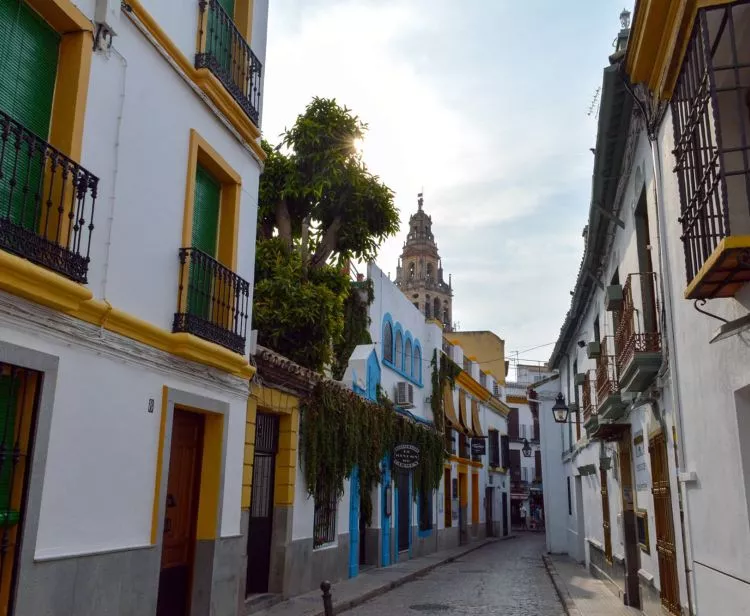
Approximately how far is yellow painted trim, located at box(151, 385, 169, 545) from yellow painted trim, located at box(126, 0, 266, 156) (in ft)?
11.9

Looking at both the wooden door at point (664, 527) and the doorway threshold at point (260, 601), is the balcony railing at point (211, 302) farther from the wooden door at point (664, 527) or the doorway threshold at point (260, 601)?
the wooden door at point (664, 527)

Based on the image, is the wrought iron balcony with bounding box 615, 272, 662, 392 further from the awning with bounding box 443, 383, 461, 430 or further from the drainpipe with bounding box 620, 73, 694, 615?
the awning with bounding box 443, 383, 461, 430

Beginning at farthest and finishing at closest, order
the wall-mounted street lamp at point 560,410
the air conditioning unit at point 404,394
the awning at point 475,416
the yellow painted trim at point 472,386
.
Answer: the awning at point 475,416 → the yellow painted trim at point 472,386 → the air conditioning unit at point 404,394 → the wall-mounted street lamp at point 560,410

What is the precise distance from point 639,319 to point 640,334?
0.96 m

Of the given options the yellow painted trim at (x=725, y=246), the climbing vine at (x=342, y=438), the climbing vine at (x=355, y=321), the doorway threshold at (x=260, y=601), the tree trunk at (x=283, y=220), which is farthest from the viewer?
the climbing vine at (x=355, y=321)

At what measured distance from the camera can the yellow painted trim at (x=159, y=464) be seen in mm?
7453

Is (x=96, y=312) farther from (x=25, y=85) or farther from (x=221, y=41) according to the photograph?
(x=221, y=41)

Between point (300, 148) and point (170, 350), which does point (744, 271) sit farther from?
point (300, 148)

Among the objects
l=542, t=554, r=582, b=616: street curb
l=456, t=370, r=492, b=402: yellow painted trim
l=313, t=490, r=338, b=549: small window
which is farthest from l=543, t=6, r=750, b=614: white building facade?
l=456, t=370, r=492, b=402: yellow painted trim

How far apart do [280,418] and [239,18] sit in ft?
20.8

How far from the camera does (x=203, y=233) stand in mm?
9289

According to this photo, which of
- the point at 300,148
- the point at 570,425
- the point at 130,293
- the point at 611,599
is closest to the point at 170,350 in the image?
the point at 130,293

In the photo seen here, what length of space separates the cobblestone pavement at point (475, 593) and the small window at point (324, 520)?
57.8 inches

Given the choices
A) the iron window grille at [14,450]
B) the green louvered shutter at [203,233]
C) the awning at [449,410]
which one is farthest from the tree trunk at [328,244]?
the awning at [449,410]
